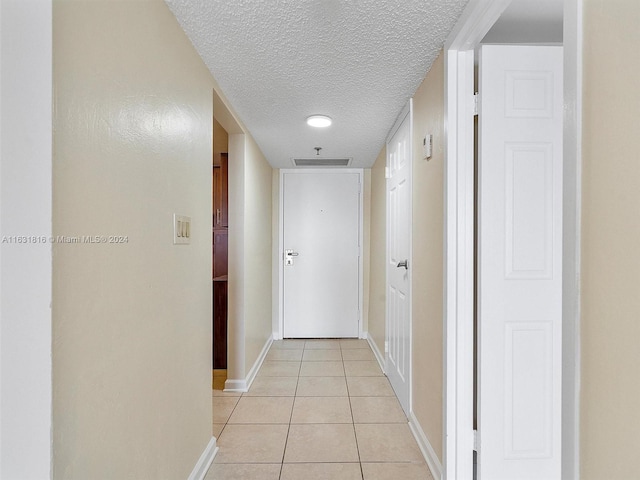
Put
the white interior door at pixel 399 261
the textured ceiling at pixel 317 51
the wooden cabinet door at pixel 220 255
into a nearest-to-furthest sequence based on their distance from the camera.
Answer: the textured ceiling at pixel 317 51 < the white interior door at pixel 399 261 < the wooden cabinet door at pixel 220 255

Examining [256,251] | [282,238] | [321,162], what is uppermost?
[321,162]

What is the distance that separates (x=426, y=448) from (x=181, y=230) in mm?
1666

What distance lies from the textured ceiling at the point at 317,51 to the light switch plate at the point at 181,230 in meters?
0.81

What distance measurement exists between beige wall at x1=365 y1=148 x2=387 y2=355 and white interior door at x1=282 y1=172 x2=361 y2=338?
0.84 feet

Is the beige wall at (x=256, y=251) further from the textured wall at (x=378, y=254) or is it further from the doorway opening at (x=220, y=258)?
the textured wall at (x=378, y=254)

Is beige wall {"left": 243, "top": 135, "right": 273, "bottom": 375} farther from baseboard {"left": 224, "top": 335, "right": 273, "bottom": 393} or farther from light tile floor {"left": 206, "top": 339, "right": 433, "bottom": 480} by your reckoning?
light tile floor {"left": 206, "top": 339, "right": 433, "bottom": 480}

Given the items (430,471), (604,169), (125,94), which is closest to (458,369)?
(430,471)

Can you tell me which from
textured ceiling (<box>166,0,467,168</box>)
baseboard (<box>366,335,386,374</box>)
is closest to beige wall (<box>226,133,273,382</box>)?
textured ceiling (<box>166,0,467,168</box>)

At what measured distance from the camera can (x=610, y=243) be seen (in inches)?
30.7

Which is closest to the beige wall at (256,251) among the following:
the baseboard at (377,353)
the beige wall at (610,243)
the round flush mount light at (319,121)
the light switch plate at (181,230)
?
the round flush mount light at (319,121)

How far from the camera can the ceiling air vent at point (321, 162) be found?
160 inches

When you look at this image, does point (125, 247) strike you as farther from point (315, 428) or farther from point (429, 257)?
point (315, 428)

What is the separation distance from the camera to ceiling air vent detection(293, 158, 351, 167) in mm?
4062

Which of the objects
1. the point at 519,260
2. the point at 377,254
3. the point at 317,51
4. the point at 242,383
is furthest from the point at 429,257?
the point at 377,254
